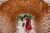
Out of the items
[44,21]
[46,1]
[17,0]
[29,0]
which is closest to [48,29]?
[44,21]

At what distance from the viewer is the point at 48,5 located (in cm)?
243

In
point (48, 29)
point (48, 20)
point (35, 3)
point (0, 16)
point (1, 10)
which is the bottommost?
point (48, 29)

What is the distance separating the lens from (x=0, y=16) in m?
2.41

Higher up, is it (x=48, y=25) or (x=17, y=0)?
(x=17, y=0)

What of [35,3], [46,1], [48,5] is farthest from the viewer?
[35,3]

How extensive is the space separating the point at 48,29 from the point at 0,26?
196cm

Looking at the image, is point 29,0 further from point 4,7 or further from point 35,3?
point 4,7

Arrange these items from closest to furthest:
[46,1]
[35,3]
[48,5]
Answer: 1. [46,1]
2. [48,5]
3. [35,3]

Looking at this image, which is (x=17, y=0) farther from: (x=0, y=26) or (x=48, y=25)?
(x=48, y=25)

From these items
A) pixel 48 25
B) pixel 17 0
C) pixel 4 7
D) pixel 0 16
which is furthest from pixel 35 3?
pixel 0 16

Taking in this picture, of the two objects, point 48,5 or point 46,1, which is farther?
point 48,5

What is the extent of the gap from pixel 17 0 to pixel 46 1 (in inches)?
44.7

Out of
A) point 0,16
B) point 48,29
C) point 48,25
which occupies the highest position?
point 0,16

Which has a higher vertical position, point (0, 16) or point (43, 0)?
point (43, 0)
